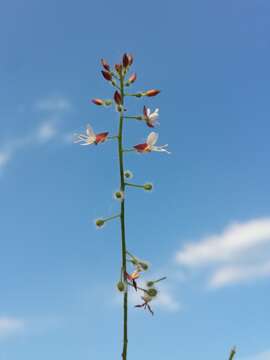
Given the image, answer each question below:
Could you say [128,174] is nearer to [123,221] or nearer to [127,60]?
[123,221]

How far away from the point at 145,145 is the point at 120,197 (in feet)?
1.97

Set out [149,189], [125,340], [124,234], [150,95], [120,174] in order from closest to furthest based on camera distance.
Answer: [125,340], [124,234], [120,174], [149,189], [150,95]

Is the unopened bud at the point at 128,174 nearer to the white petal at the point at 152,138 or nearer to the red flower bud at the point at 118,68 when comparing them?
the white petal at the point at 152,138

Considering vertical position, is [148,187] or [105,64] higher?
[105,64]

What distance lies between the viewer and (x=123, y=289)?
2.54 m

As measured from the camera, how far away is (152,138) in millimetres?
3141

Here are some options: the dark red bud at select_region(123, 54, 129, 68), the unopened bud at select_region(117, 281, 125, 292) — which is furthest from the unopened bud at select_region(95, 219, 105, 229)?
the dark red bud at select_region(123, 54, 129, 68)

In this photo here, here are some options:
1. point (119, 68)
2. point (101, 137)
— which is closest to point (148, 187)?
point (101, 137)

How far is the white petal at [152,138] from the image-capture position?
10.3ft

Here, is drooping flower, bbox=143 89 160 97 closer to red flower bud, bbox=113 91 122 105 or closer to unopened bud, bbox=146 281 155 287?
red flower bud, bbox=113 91 122 105

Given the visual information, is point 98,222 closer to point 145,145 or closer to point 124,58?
point 145,145

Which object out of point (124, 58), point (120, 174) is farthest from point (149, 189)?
point (124, 58)

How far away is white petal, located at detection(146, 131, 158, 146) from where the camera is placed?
313cm

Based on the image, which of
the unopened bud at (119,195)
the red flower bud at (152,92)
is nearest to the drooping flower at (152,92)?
the red flower bud at (152,92)
